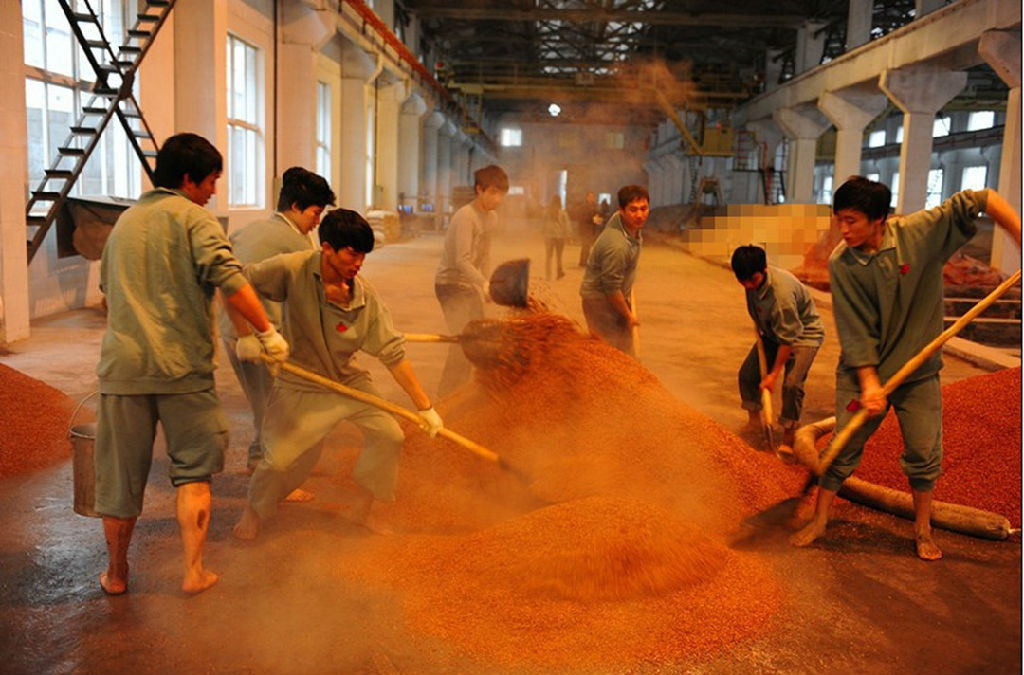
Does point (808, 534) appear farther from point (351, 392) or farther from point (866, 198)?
point (351, 392)

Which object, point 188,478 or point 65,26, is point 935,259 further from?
point 65,26

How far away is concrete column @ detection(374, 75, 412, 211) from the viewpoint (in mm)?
23641

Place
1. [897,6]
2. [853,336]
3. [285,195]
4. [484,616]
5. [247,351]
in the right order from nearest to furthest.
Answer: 1. [484,616]
2. [247,351]
3. [853,336]
4. [285,195]
5. [897,6]

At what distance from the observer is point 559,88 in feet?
98.5

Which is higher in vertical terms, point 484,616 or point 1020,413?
point 1020,413

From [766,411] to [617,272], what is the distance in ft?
4.37

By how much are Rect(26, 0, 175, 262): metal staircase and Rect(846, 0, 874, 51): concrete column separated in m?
15.3

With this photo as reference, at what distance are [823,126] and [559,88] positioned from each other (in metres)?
8.97

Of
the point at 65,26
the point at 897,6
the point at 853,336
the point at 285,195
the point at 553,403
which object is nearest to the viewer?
the point at 853,336

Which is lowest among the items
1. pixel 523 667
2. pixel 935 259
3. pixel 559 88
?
pixel 523 667

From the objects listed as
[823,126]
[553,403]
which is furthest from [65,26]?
[823,126]

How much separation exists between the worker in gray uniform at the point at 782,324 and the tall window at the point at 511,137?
43.0 m

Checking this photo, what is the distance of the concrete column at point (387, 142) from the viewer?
2364cm

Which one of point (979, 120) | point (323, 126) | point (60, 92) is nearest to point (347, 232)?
point (60, 92)
